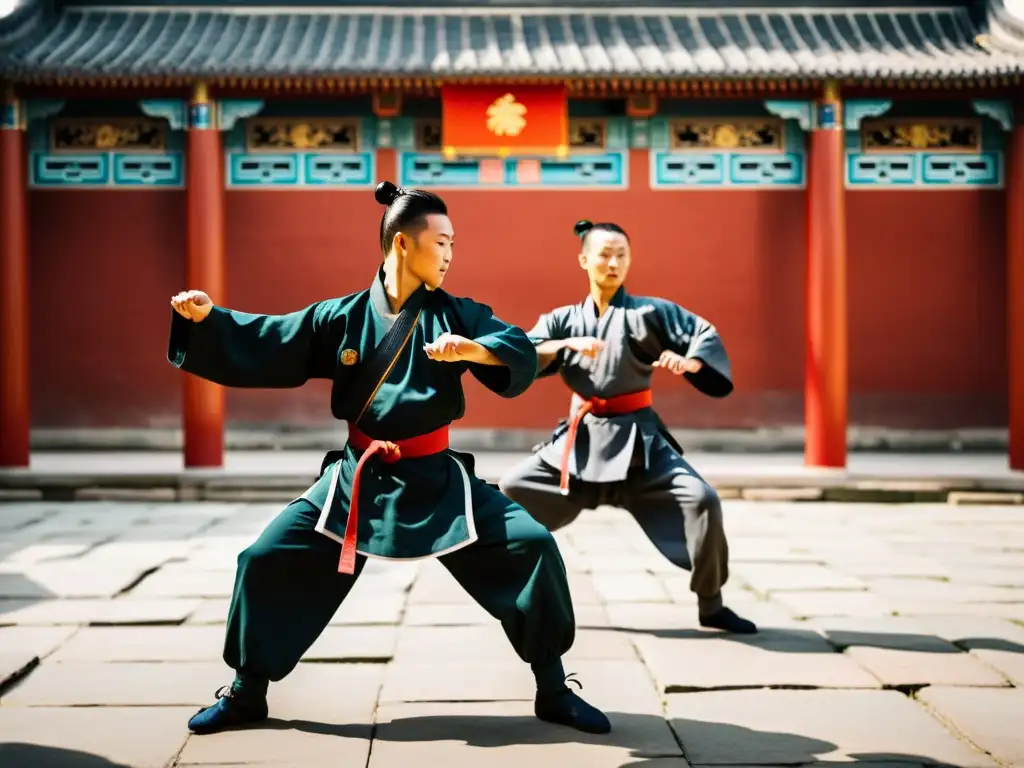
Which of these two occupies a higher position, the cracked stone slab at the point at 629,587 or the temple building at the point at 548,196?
the temple building at the point at 548,196

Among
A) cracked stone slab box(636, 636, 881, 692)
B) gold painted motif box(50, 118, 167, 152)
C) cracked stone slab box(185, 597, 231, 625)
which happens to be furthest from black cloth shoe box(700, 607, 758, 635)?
gold painted motif box(50, 118, 167, 152)

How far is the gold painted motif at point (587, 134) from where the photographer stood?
8922 mm

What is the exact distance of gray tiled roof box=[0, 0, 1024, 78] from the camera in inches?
303

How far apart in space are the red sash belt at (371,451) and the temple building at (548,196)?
236 inches

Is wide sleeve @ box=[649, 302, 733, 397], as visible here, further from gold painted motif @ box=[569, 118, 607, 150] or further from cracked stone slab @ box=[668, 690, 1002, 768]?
gold painted motif @ box=[569, 118, 607, 150]

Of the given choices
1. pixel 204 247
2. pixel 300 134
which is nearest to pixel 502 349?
pixel 204 247

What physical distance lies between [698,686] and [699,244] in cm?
670

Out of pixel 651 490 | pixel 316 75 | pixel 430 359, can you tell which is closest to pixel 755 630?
pixel 651 490

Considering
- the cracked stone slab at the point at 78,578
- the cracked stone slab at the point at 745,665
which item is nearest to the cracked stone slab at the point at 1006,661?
the cracked stone slab at the point at 745,665

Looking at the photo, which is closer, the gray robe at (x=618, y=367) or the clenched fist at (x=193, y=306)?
the clenched fist at (x=193, y=306)

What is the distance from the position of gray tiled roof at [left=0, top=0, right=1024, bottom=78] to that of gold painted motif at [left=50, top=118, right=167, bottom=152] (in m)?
0.74

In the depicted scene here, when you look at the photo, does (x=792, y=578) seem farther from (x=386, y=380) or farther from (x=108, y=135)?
(x=108, y=135)

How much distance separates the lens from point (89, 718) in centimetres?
268

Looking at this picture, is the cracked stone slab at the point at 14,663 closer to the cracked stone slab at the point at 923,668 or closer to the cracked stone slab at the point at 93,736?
the cracked stone slab at the point at 93,736
